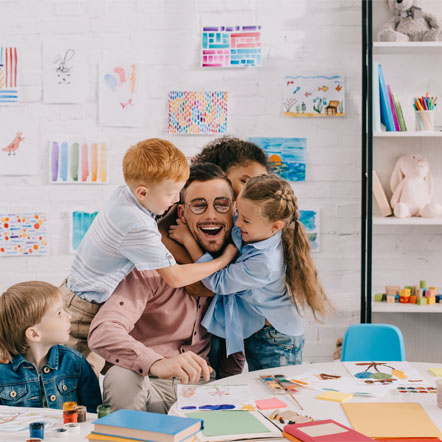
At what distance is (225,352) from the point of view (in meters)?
2.19

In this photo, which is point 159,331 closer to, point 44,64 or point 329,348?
point 329,348

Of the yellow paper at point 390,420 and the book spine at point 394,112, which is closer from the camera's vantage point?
the yellow paper at point 390,420

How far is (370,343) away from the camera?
2236mm

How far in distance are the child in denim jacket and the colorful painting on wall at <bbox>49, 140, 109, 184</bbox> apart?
4.35 ft

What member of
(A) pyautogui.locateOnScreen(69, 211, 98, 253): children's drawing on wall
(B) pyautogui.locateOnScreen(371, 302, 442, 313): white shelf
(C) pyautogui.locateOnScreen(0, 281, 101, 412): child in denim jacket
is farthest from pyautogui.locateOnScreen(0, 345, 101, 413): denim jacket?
(B) pyautogui.locateOnScreen(371, 302, 442, 313): white shelf

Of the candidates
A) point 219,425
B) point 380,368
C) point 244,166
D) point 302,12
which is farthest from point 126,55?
point 219,425

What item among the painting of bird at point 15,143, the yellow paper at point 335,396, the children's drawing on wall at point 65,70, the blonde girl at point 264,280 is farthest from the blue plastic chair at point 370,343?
the painting of bird at point 15,143

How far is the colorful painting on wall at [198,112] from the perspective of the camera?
306 cm

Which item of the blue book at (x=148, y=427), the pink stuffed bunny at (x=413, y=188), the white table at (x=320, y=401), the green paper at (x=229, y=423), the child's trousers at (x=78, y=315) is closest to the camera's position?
the blue book at (x=148, y=427)

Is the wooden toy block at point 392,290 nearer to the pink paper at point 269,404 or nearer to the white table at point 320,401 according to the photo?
the white table at point 320,401

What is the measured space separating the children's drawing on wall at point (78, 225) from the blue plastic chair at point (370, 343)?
1.48m

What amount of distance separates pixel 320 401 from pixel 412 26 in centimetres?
204

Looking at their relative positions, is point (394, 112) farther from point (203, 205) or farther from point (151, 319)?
point (151, 319)

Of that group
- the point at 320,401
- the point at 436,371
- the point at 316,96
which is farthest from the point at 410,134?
the point at 320,401
